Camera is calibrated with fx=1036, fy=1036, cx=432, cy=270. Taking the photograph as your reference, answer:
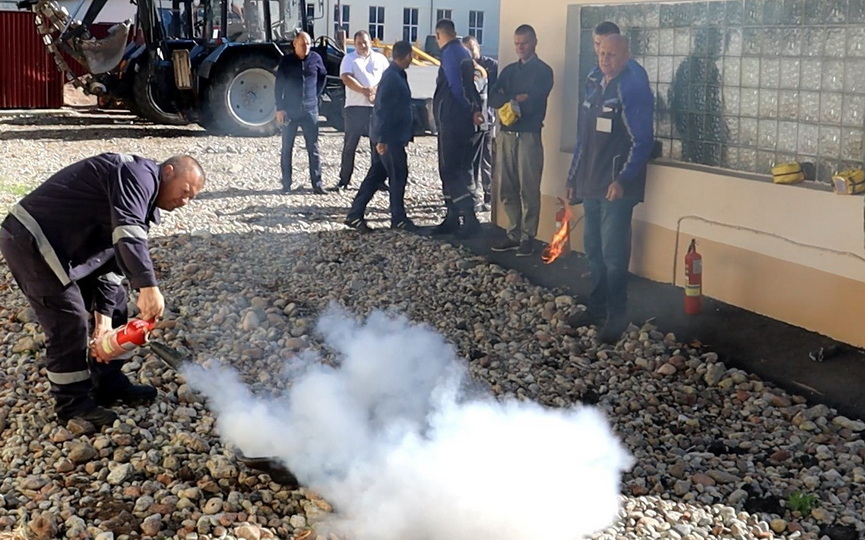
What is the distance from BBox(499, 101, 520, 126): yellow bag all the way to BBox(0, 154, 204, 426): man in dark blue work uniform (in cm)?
400

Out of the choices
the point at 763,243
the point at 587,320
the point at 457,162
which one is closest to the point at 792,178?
the point at 763,243

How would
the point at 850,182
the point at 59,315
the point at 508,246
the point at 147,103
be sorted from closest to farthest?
the point at 59,315 < the point at 850,182 < the point at 508,246 < the point at 147,103

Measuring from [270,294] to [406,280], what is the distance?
113cm

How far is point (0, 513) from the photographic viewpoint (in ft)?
14.5

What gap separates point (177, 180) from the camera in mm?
4953

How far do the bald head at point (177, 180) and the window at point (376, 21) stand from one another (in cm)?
3192

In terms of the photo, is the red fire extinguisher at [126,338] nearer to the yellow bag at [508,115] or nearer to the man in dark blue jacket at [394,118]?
the yellow bag at [508,115]

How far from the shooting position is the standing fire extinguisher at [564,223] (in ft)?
27.0

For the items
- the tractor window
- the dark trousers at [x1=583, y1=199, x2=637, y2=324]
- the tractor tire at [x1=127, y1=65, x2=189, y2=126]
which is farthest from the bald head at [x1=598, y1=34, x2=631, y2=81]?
the tractor window

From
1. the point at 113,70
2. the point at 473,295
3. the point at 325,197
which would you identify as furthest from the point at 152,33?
the point at 473,295

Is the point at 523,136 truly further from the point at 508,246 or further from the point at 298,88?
the point at 298,88

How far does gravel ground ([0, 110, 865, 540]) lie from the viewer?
441 cm

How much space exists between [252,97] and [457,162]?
9.26 metres

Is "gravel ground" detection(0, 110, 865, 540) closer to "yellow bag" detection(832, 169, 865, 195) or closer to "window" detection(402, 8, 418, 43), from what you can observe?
"yellow bag" detection(832, 169, 865, 195)
